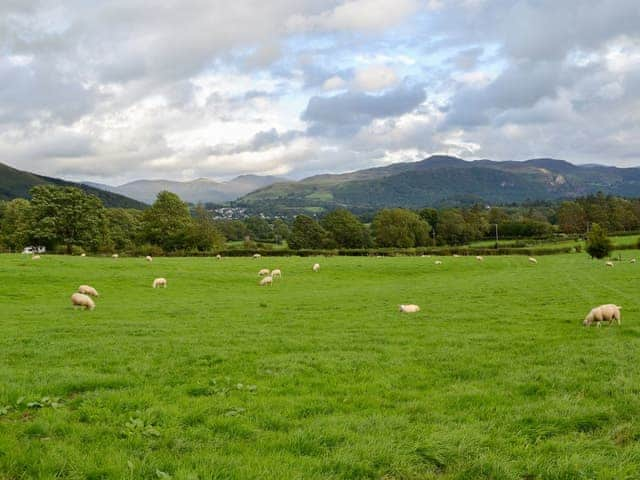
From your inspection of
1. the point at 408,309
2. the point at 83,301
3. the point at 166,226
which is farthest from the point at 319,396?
the point at 166,226

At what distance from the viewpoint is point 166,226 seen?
8706cm

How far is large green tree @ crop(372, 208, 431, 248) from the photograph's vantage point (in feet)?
388

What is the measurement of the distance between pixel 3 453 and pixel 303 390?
5013 mm

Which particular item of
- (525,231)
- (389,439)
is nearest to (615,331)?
(389,439)

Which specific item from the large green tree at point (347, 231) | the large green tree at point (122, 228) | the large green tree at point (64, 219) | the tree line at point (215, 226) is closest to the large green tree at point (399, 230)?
the tree line at point (215, 226)

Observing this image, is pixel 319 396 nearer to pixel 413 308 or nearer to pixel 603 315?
pixel 603 315

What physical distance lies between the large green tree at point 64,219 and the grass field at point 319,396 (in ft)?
199

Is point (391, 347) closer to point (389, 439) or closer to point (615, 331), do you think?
point (389, 439)

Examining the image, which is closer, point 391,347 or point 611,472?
point 611,472

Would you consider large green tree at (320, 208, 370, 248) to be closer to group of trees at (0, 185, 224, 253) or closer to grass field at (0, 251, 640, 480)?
group of trees at (0, 185, 224, 253)

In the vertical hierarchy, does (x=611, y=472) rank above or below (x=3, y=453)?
below

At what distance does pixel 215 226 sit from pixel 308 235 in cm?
2388

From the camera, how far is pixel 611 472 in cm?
599

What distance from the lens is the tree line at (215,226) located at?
250 feet
